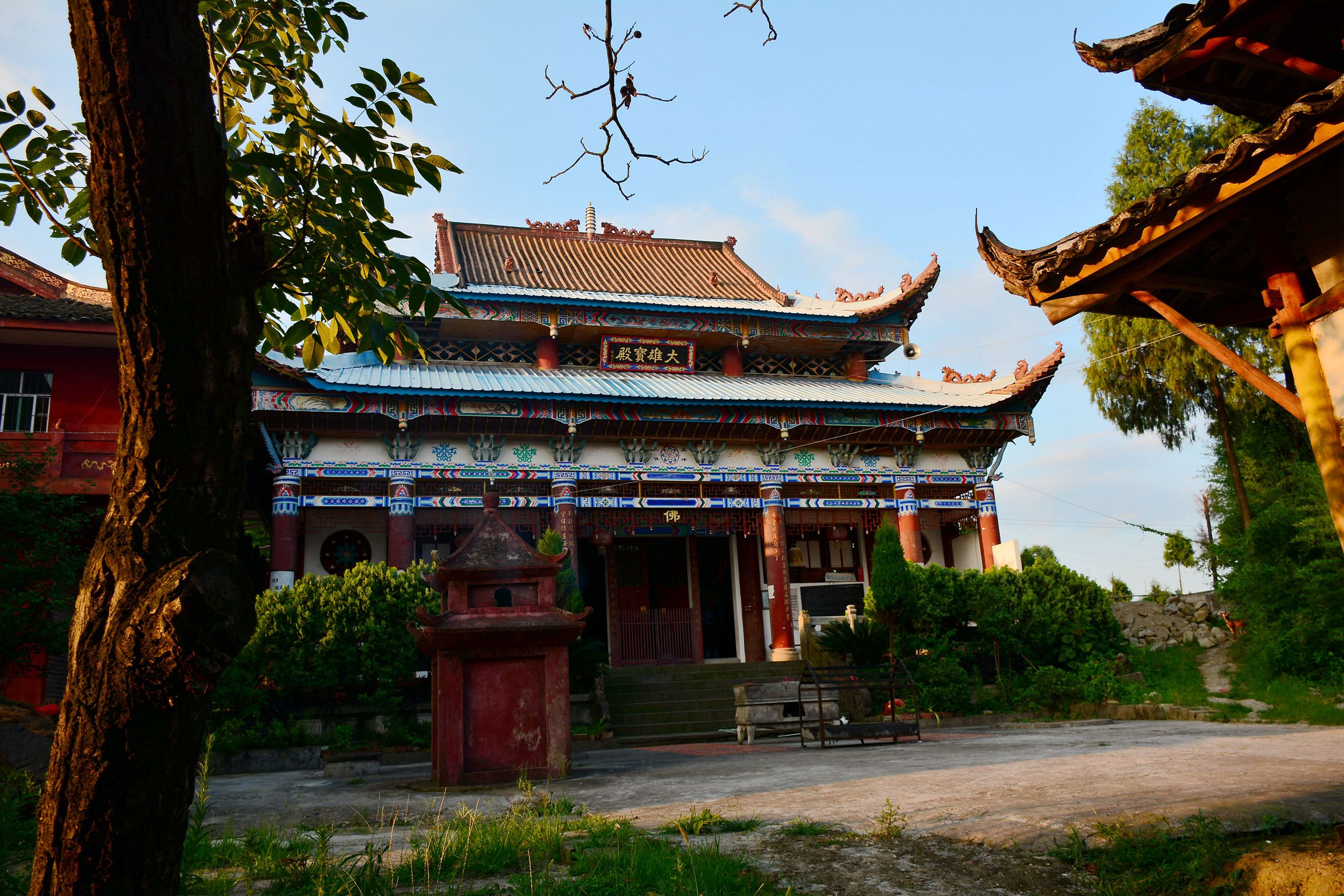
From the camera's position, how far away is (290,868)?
3871 mm

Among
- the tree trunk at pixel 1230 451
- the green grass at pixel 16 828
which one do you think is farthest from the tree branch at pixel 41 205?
the tree trunk at pixel 1230 451

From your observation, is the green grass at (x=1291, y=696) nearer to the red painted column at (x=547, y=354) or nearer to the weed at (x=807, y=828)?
the weed at (x=807, y=828)

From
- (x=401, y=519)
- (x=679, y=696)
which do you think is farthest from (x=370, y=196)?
(x=401, y=519)

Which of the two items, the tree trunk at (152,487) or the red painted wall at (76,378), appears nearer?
the tree trunk at (152,487)

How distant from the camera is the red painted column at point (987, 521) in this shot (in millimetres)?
18234

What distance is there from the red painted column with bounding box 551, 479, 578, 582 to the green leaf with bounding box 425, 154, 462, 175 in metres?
12.7

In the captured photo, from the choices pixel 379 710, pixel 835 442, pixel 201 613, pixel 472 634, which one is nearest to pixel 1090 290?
pixel 201 613

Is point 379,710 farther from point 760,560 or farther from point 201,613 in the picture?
point 201,613

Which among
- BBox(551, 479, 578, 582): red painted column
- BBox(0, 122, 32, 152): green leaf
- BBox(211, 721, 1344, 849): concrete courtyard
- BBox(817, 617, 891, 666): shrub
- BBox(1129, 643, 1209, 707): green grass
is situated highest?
BBox(551, 479, 578, 582): red painted column

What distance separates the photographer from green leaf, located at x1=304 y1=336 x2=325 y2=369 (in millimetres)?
3916

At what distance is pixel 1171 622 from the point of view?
20.5m

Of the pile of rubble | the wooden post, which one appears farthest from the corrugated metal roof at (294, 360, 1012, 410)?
the wooden post

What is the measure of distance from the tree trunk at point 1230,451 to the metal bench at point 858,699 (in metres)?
8.61

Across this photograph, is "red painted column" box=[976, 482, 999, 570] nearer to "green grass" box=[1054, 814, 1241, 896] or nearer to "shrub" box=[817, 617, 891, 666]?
"shrub" box=[817, 617, 891, 666]
